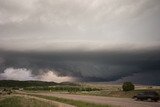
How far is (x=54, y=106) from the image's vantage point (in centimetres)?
4734

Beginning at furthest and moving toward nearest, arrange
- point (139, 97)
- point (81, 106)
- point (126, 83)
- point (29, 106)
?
1. point (126, 83)
2. point (139, 97)
3. point (29, 106)
4. point (81, 106)

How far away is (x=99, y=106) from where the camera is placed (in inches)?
1721

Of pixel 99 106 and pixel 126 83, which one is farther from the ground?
pixel 126 83

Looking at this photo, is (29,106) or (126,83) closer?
(29,106)

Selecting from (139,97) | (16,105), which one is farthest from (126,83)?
(16,105)

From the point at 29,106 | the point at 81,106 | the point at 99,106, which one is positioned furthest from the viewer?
the point at 29,106

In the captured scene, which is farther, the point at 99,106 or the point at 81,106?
the point at 81,106

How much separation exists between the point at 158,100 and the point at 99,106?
1777cm

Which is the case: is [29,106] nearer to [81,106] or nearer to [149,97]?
[81,106]

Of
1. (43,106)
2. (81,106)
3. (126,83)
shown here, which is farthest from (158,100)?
(126,83)

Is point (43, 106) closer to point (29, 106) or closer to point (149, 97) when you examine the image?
point (29, 106)

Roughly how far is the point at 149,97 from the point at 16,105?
2413 cm

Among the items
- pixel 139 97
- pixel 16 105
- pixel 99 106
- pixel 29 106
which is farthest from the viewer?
pixel 139 97

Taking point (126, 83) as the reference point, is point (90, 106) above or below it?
below
